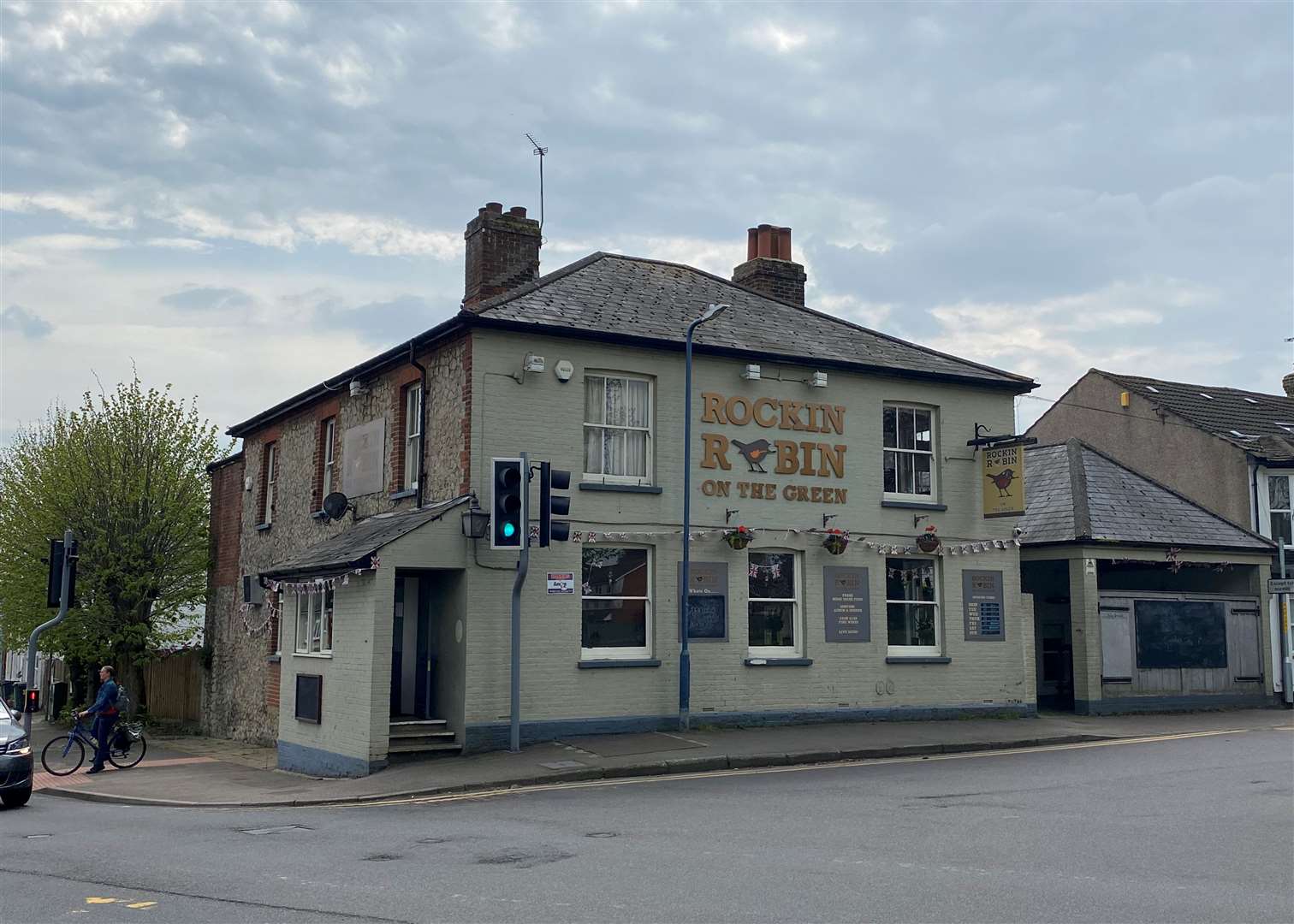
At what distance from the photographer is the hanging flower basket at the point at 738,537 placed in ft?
62.5

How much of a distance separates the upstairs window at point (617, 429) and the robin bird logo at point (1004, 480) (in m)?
6.56

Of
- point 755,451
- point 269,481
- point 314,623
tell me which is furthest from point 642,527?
point 269,481

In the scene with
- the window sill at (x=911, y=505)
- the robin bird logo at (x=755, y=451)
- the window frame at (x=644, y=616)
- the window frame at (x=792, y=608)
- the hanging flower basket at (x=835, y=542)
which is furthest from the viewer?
the window sill at (x=911, y=505)

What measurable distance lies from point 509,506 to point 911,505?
26.9 feet

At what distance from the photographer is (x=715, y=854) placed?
9617 mm

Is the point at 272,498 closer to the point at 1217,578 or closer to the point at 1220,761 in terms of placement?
the point at 1220,761

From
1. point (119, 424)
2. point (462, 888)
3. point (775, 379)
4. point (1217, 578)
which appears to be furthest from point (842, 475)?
point (119, 424)

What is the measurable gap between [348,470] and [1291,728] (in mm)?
17111

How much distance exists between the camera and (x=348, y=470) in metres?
21.9

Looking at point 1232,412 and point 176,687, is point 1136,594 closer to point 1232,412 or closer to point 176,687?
point 1232,412

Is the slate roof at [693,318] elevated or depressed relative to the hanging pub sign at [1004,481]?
elevated

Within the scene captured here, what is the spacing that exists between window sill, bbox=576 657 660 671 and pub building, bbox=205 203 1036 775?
0.03m

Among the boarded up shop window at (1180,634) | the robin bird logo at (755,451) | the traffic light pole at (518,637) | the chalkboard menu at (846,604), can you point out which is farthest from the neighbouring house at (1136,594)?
the traffic light pole at (518,637)

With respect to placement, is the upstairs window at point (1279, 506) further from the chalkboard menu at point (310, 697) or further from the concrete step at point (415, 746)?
the chalkboard menu at point (310, 697)
